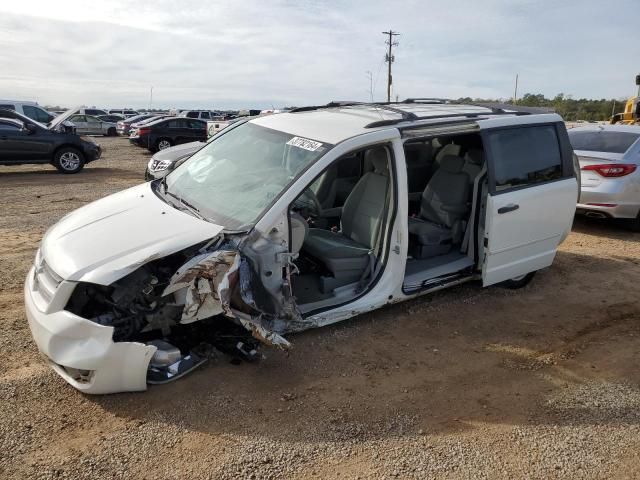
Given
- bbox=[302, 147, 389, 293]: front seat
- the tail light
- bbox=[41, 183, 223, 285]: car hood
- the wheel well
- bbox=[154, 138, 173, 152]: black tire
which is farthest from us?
bbox=[154, 138, 173, 152]: black tire

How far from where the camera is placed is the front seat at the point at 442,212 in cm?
515

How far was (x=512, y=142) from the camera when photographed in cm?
479

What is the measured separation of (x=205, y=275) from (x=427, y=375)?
1.73 meters

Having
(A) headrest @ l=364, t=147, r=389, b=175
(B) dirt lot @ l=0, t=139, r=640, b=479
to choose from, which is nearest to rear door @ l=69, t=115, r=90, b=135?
(B) dirt lot @ l=0, t=139, r=640, b=479

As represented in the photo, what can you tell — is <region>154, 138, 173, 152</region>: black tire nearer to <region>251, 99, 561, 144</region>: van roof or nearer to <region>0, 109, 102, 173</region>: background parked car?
<region>0, 109, 102, 173</region>: background parked car

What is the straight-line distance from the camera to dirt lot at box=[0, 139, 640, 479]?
2.82 meters

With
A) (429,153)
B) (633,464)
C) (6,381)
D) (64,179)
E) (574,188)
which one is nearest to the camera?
(633,464)

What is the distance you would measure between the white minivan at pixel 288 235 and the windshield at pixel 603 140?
3456 millimetres

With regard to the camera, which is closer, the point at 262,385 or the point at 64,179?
the point at 262,385

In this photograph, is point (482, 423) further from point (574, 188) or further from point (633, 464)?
point (574, 188)

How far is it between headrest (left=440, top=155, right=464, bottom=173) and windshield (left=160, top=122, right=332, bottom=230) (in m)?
1.99

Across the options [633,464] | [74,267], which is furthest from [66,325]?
[633,464]

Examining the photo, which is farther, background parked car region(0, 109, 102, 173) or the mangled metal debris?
background parked car region(0, 109, 102, 173)

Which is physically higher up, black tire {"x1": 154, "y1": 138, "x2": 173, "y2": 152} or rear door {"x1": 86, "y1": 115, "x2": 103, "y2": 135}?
rear door {"x1": 86, "y1": 115, "x2": 103, "y2": 135}
